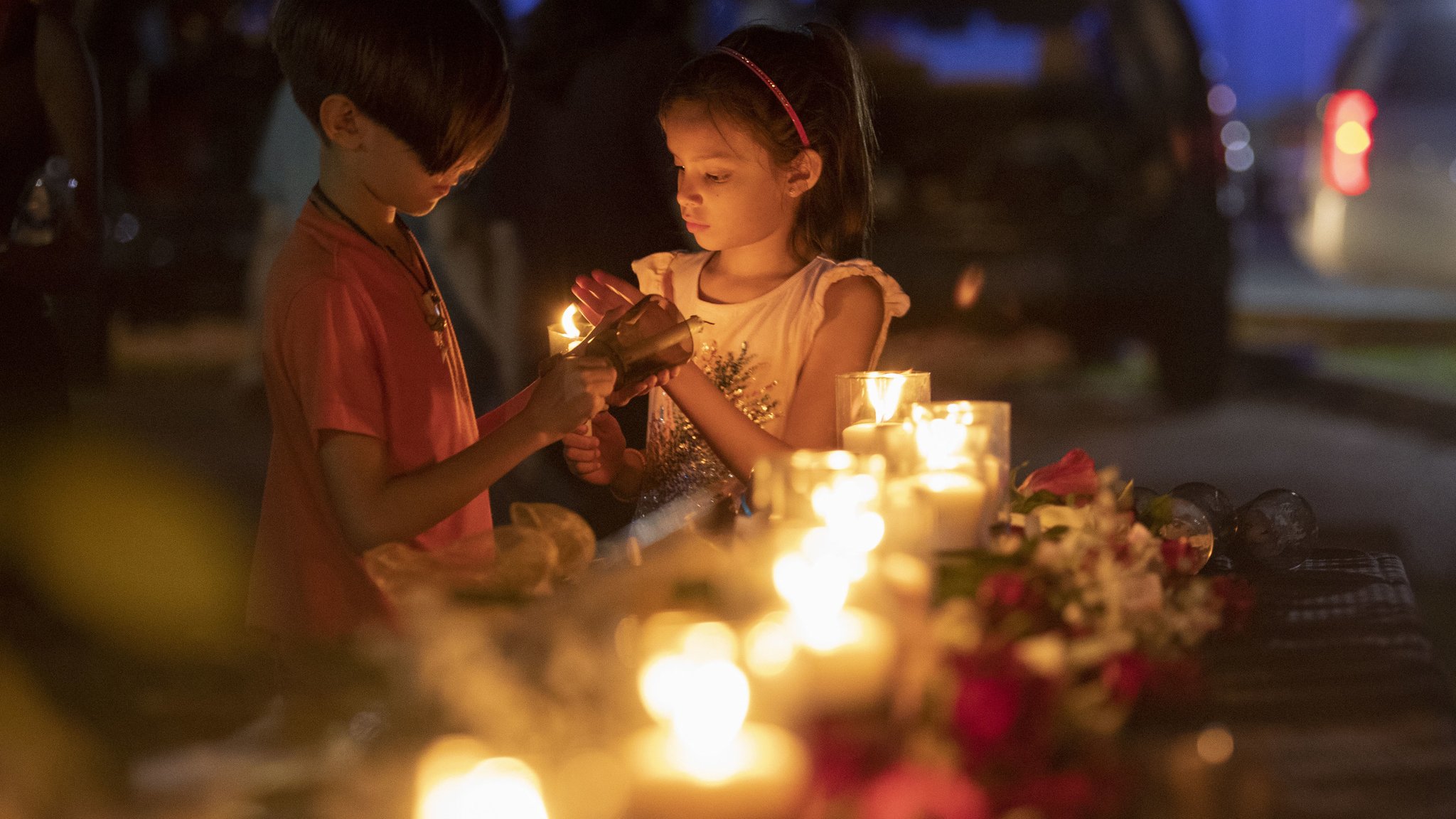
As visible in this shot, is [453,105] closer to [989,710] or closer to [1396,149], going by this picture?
[989,710]

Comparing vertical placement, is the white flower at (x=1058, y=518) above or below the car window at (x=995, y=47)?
below

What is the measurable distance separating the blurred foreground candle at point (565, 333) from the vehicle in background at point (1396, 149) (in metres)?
9.57

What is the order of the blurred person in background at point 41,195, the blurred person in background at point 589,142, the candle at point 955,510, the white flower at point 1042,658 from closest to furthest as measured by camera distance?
the white flower at point 1042,658 → the candle at point 955,510 → the blurred person in background at point 41,195 → the blurred person in background at point 589,142

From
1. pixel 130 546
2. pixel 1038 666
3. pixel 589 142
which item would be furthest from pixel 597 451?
pixel 130 546

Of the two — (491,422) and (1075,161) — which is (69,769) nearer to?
(491,422)

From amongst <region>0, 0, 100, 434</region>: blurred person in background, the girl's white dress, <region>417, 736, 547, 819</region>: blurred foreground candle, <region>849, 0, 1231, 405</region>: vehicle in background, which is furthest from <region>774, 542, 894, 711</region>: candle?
<region>849, 0, 1231, 405</region>: vehicle in background

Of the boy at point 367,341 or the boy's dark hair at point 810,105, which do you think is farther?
the boy's dark hair at point 810,105

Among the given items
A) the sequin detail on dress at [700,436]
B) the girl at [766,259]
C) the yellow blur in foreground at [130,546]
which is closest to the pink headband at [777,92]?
the girl at [766,259]

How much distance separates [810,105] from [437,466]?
1.02 meters

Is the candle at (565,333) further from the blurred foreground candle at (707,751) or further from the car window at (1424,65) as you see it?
the car window at (1424,65)

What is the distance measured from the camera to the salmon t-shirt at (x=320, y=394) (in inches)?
78.2

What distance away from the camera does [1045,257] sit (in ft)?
28.6

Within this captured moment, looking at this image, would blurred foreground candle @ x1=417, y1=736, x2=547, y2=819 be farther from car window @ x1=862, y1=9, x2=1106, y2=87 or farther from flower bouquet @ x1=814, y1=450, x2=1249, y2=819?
car window @ x1=862, y1=9, x2=1106, y2=87

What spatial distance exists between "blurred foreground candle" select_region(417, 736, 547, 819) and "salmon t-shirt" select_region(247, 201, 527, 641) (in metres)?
0.80
